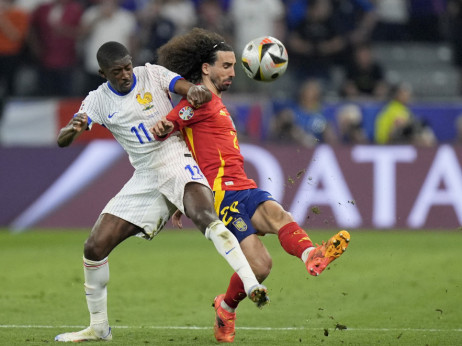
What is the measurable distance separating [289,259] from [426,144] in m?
3.63

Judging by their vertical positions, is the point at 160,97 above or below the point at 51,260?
above

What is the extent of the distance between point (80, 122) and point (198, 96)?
0.88 meters

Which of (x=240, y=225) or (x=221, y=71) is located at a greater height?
(x=221, y=71)

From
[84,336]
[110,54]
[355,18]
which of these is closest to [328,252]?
[84,336]

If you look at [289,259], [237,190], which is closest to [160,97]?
[237,190]

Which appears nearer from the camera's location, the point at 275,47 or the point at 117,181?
the point at 275,47

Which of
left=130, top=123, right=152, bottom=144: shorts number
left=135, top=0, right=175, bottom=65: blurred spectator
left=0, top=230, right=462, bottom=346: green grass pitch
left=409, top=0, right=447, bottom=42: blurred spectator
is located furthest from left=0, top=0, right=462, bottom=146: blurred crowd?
left=130, top=123, right=152, bottom=144: shorts number

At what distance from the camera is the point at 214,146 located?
7512mm

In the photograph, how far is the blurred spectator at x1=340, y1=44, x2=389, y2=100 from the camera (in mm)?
17281

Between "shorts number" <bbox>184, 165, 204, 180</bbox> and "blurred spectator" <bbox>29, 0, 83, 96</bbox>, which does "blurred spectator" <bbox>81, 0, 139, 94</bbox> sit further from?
"shorts number" <bbox>184, 165, 204, 180</bbox>

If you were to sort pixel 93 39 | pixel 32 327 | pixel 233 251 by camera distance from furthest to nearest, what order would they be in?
pixel 93 39
pixel 32 327
pixel 233 251

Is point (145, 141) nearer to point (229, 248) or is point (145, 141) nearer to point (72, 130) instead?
point (72, 130)

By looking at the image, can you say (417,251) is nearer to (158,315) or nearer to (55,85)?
(158,315)

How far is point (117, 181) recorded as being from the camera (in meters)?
15.0
